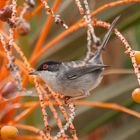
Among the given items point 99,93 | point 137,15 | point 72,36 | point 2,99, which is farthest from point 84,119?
point 2,99

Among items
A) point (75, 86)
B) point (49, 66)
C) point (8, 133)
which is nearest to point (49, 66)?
point (49, 66)

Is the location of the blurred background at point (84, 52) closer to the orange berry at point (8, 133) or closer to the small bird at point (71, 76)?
the small bird at point (71, 76)

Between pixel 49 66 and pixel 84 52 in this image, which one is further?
pixel 84 52

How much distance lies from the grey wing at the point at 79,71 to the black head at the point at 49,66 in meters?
0.04

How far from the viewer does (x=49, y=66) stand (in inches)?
68.6

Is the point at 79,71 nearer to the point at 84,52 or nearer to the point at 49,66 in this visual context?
the point at 49,66

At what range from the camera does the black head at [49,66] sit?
1.71 meters

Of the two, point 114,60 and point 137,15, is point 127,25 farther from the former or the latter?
point 114,60

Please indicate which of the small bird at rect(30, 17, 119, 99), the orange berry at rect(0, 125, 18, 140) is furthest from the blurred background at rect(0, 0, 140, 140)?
the orange berry at rect(0, 125, 18, 140)

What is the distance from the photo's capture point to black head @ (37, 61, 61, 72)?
1.71m

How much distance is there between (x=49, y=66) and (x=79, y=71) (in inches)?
3.6

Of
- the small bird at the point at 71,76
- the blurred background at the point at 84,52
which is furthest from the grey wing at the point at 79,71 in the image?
the blurred background at the point at 84,52

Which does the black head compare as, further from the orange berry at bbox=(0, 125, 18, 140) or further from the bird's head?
the orange berry at bbox=(0, 125, 18, 140)

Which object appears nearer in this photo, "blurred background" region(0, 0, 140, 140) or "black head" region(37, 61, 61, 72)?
"black head" region(37, 61, 61, 72)
